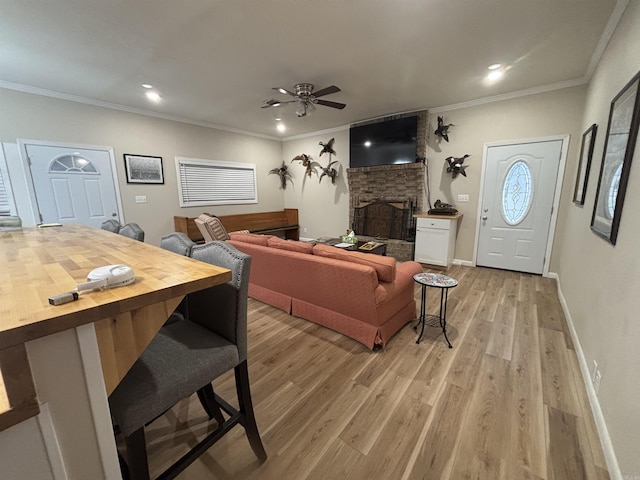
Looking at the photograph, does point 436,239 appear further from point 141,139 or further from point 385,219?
point 141,139

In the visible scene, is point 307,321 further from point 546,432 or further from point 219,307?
point 546,432

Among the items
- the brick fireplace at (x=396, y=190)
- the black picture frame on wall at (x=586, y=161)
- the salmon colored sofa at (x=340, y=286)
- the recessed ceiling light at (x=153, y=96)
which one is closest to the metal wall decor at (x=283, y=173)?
the brick fireplace at (x=396, y=190)

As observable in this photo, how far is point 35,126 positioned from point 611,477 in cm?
634

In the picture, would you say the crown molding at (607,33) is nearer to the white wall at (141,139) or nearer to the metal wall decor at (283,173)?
the metal wall decor at (283,173)

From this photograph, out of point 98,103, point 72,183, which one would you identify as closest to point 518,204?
point 98,103

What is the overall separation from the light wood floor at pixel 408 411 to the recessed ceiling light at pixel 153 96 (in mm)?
3652

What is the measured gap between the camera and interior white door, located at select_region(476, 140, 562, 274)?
3740mm

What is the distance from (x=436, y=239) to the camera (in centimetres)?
429

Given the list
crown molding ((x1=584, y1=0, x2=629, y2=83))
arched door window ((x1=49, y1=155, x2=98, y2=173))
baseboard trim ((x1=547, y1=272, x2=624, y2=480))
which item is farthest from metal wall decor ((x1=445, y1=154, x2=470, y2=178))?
arched door window ((x1=49, y1=155, x2=98, y2=173))

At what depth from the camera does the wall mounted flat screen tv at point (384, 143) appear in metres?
4.63

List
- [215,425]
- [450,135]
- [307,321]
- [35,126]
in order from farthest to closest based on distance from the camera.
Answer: [450,135], [35,126], [307,321], [215,425]

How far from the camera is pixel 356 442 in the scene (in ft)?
4.66

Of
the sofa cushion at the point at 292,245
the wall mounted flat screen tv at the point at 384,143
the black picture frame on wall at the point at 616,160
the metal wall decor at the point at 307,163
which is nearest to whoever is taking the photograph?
the black picture frame on wall at the point at 616,160

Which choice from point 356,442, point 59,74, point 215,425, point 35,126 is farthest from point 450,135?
point 35,126
